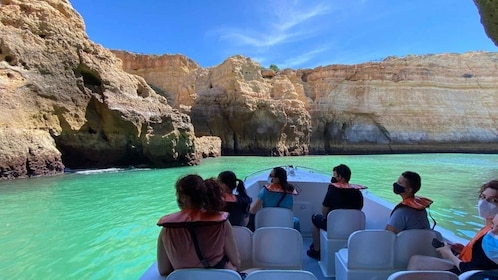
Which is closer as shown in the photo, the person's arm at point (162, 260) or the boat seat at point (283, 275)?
the boat seat at point (283, 275)

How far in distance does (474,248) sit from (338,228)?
1.70m

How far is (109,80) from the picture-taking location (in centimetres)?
1942

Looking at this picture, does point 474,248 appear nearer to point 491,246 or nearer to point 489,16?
point 491,246

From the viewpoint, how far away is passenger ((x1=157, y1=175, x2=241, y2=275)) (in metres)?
2.15

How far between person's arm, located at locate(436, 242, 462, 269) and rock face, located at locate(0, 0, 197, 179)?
1610 centimetres

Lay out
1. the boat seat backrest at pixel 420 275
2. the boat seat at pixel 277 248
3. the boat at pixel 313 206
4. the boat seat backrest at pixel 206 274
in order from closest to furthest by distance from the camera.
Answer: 1. the boat seat backrest at pixel 420 275
2. the boat seat backrest at pixel 206 274
3. the boat seat at pixel 277 248
4. the boat at pixel 313 206

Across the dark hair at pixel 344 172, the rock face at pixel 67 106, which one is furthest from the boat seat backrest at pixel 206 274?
the rock face at pixel 67 106

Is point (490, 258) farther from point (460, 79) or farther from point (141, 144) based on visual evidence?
point (460, 79)

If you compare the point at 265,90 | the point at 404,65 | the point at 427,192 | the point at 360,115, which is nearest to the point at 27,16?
the point at 427,192

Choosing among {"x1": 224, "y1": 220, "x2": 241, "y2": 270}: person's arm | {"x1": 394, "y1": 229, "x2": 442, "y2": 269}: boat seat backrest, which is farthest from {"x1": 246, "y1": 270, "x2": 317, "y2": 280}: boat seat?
{"x1": 394, "y1": 229, "x2": 442, "y2": 269}: boat seat backrest

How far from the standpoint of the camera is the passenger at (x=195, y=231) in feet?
7.06

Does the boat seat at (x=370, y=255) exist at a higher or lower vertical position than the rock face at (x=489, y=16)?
lower

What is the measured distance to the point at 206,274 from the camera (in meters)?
1.89

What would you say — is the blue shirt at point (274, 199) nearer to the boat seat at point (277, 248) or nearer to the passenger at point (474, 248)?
the boat seat at point (277, 248)
